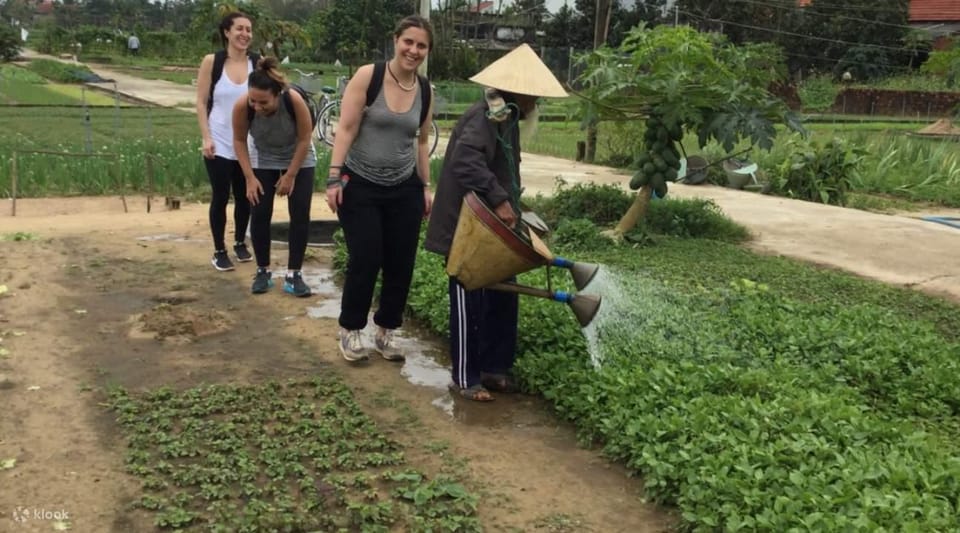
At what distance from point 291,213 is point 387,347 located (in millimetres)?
1354

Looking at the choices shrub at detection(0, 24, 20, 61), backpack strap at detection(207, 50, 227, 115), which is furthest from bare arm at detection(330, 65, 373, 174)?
shrub at detection(0, 24, 20, 61)

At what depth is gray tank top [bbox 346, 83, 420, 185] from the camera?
169 inches

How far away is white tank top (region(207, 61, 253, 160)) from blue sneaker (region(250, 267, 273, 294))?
0.76 m

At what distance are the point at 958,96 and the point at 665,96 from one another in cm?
3243

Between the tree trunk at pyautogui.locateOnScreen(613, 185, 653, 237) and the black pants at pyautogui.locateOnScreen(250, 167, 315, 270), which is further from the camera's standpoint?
the tree trunk at pyautogui.locateOnScreen(613, 185, 653, 237)

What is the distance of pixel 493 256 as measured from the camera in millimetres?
3820

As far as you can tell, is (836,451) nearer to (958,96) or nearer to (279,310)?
(279,310)

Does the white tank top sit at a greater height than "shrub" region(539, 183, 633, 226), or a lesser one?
greater

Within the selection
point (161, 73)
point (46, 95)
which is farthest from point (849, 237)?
point (161, 73)

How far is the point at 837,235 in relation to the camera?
28.0 feet

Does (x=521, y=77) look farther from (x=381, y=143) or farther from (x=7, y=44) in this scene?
(x=7, y=44)

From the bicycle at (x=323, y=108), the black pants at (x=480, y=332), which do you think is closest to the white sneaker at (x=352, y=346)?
the black pants at (x=480, y=332)

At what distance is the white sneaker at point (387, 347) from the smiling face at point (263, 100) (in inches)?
60.7

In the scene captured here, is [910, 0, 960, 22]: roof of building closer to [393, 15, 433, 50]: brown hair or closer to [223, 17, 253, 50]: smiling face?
[223, 17, 253, 50]: smiling face
